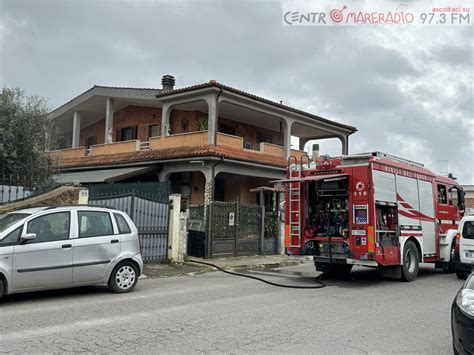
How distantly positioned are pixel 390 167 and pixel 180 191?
13.8 m

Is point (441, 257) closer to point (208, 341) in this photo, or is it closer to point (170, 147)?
point (208, 341)

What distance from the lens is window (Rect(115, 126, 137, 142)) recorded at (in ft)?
84.9

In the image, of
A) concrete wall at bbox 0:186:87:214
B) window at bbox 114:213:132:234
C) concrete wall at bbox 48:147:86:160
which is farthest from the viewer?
concrete wall at bbox 48:147:86:160

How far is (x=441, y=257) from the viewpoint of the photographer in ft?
42.6

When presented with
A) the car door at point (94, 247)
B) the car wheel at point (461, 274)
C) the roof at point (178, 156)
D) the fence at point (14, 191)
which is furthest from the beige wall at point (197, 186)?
the car door at point (94, 247)

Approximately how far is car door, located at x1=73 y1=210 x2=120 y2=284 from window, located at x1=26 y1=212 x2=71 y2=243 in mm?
253

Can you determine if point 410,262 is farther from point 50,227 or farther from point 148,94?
point 148,94

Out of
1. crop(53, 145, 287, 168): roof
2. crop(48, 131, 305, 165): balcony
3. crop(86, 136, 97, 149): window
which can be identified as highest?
crop(86, 136, 97, 149): window

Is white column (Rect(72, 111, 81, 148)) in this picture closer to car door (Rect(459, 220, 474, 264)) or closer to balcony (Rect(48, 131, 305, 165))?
balcony (Rect(48, 131, 305, 165))

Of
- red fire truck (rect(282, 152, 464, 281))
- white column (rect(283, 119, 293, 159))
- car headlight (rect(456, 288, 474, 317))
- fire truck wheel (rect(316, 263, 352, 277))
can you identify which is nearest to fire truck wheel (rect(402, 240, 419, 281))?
red fire truck (rect(282, 152, 464, 281))

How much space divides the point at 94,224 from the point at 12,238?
1.49m

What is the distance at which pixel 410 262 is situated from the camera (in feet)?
38.1

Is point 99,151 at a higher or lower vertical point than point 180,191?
higher

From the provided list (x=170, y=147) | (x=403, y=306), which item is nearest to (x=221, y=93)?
(x=170, y=147)
